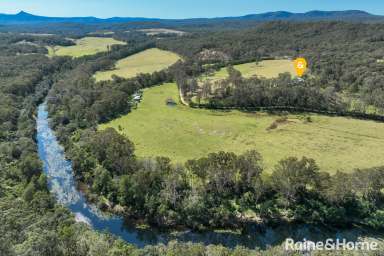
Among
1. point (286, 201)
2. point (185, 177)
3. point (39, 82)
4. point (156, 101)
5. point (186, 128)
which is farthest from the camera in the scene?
point (39, 82)

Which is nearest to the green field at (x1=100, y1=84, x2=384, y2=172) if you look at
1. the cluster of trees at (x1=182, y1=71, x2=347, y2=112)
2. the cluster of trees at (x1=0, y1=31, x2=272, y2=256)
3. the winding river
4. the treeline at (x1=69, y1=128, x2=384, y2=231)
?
the cluster of trees at (x1=182, y1=71, x2=347, y2=112)

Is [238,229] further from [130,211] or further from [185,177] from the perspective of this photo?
[130,211]

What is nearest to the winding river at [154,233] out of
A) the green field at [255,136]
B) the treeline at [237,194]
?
the treeline at [237,194]

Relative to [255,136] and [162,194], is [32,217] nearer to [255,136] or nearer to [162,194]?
[162,194]

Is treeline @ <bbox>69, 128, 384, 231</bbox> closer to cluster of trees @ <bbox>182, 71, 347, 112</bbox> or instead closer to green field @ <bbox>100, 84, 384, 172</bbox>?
green field @ <bbox>100, 84, 384, 172</bbox>

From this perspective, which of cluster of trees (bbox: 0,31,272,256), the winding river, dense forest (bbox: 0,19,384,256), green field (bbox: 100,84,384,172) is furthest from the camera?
green field (bbox: 100,84,384,172)

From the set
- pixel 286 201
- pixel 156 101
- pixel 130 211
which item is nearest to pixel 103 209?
pixel 130 211
